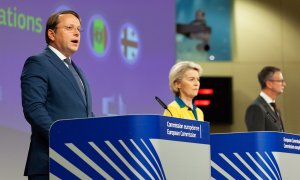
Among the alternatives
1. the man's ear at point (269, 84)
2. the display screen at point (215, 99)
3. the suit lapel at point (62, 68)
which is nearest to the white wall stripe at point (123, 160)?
the suit lapel at point (62, 68)

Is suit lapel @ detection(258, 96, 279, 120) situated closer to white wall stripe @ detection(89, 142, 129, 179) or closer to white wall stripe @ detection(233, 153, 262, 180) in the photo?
white wall stripe @ detection(233, 153, 262, 180)

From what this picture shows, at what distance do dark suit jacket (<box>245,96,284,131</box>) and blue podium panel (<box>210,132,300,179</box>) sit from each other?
190cm

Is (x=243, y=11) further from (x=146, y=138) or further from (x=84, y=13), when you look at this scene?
(x=146, y=138)

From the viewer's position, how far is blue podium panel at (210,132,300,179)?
3568 millimetres

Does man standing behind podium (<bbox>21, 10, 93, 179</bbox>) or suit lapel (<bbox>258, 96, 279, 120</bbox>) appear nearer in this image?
man standing behind podium (<bbox>21, 10, 93, 179</bbox>)

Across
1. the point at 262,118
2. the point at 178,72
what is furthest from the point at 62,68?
the point at 262,118

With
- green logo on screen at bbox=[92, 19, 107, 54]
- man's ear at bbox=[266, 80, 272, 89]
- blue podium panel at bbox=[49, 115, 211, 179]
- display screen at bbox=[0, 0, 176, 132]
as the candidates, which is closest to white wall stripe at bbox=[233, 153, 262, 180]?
blue podium panel at bbox=[49, 115, 211, 179]

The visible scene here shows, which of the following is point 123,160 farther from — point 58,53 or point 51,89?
point 58,53

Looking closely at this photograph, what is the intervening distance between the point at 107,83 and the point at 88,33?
1.51 ft

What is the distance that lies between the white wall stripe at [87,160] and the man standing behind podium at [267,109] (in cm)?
291

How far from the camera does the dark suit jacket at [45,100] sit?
3197 millimetres

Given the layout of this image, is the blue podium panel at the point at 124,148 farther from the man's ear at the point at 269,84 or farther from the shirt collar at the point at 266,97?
the man's ear at the point at 269,84

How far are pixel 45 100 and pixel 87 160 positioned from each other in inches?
24.2

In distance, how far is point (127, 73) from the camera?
5926mm
